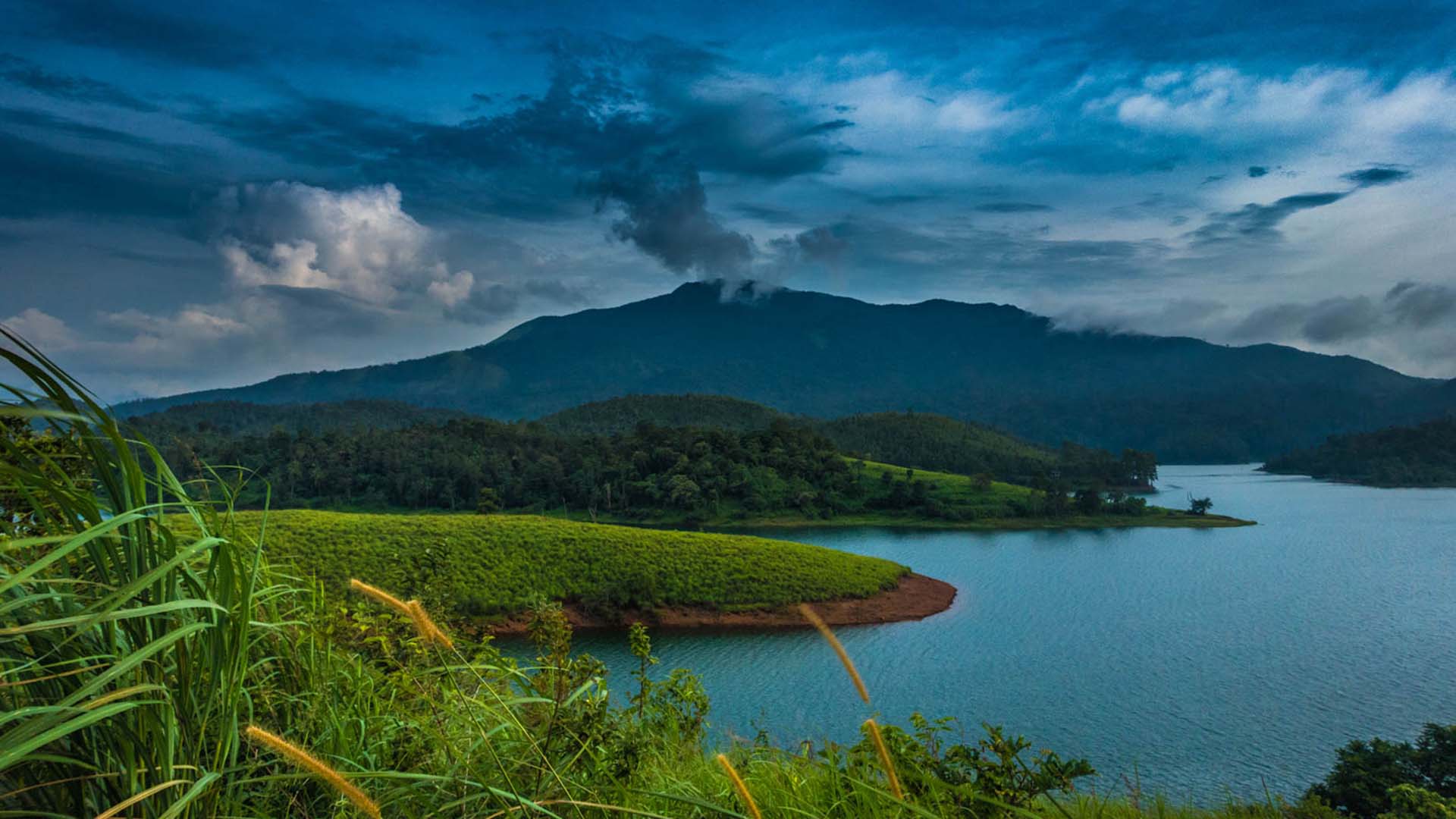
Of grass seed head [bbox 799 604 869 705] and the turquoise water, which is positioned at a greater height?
grass seed head [bbox 799 604 869 705]

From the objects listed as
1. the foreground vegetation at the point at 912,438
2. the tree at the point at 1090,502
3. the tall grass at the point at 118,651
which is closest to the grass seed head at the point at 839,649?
the tall grass at the point at 118,651

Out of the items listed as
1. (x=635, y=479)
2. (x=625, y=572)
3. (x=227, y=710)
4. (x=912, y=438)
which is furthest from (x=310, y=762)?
(x=912, y=438)

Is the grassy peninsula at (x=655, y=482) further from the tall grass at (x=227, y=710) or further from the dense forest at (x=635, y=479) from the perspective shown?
the tall grass at (x=227, y=710)

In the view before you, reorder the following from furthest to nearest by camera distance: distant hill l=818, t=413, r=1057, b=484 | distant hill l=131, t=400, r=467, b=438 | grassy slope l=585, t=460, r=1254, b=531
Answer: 1. distant hill l=131, t=400, r=467, b=438
2. distant hill l=818, t=413, r=1057, b=484
3. grassy slope l=585, t=460, r=1254, b=531

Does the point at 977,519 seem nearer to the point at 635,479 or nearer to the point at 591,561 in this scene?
the point at 635,479

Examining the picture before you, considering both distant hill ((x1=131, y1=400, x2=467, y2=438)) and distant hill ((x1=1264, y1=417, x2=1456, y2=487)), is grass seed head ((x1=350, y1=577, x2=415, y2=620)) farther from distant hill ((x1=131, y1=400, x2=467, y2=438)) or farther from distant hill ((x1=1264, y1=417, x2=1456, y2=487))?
distant hill ((x1=1264, y1=417, x2=1456, y2=487))

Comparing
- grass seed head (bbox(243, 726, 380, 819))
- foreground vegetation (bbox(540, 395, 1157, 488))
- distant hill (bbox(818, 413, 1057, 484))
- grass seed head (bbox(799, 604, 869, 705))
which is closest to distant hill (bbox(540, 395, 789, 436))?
foreground vegetation (bbox(540, 395, 1157, 488))

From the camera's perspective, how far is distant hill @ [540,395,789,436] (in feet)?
422

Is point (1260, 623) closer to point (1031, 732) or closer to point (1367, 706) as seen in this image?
point (1367, 706)

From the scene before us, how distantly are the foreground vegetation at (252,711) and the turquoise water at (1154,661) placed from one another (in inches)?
129

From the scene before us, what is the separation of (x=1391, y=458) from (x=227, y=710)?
139890 millimetres

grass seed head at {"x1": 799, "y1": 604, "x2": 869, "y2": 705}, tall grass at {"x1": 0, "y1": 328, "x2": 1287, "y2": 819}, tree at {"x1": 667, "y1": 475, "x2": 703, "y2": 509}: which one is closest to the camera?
tall grass at {"x1": 0, "y1": 328, "x2": 1287, "y2": 819}

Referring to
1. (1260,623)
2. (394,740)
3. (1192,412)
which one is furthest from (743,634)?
(1192,412)

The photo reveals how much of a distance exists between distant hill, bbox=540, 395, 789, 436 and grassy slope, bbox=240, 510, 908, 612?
293 ft
